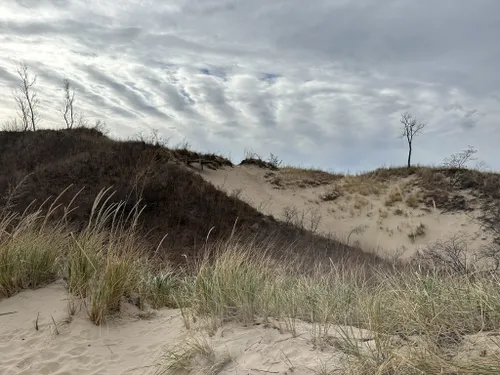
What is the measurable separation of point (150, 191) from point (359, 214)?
1215 centimetres

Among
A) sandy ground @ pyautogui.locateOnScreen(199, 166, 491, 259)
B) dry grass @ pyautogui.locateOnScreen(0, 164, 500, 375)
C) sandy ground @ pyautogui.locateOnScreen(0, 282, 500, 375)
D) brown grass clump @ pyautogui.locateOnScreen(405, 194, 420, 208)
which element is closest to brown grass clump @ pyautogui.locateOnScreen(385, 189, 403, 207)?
sandy ground @ pyautogui.locateOnScreen(199, 166, 491, 259)

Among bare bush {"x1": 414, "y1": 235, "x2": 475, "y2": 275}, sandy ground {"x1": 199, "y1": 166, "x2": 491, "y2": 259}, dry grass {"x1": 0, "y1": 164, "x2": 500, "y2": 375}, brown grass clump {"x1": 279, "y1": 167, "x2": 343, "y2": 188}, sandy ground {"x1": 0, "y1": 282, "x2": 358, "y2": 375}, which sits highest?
brown grass clump {"x1": 279, "y1": 167, "x2": 343, "y2": 188}

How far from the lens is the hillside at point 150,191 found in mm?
→ 17281

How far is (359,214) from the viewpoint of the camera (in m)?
24.3

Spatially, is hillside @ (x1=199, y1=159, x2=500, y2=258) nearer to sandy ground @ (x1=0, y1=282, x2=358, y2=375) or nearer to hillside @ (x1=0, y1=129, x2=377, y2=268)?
hillside @ (x1=0, y1=129, x2=377, y2=268)

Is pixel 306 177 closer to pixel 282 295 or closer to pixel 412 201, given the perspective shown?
pixel 412 201

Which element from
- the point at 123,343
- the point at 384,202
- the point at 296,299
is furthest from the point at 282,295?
the point at 384,202

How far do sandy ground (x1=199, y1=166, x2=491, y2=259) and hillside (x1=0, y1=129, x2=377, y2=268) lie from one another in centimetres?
289

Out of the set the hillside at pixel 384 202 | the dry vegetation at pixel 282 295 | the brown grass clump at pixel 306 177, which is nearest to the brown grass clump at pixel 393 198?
the hillside at pixel 384 202

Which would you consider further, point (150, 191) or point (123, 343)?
point (150, 191)

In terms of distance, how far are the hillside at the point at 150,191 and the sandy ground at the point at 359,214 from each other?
2.89m

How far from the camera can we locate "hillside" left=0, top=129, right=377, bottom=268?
1728 cm

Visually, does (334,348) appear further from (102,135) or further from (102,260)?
(102,135)

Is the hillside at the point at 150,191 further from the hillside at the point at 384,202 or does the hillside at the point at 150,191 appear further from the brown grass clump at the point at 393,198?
the brown grass clump at the point at 393,198
